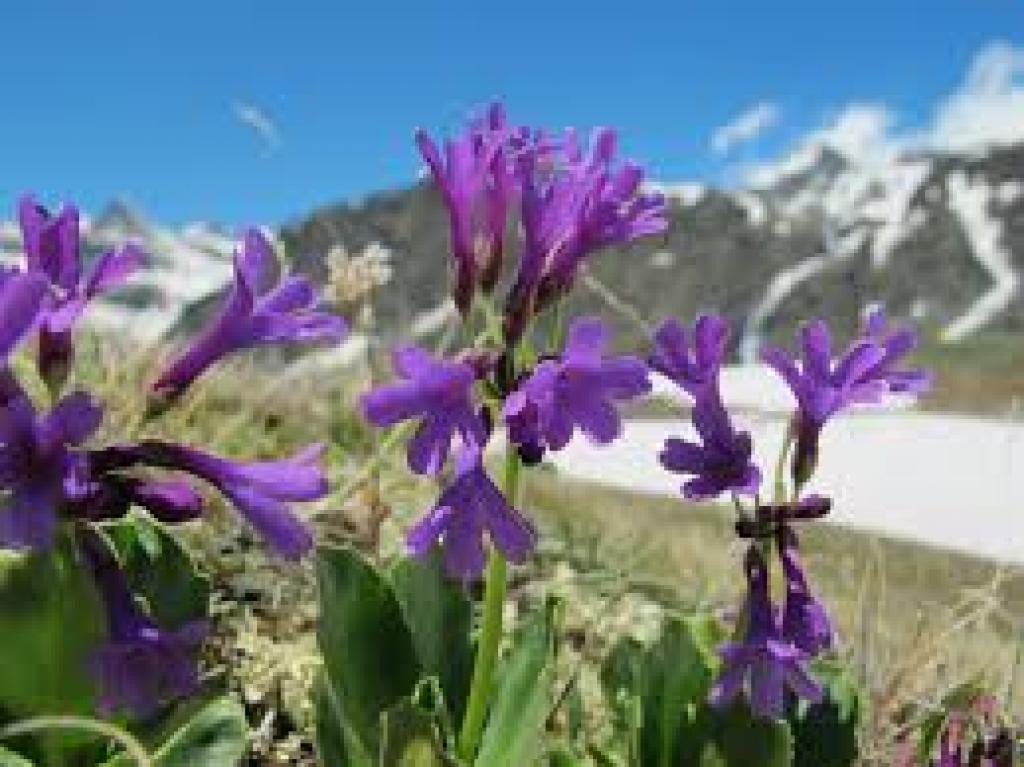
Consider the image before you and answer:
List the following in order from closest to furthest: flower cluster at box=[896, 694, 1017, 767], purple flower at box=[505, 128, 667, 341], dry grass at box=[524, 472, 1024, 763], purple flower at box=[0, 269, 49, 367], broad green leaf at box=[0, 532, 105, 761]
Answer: purple flower at box=[0, 269, 49, 367], purple flower at box=[505, 128, 667, 341], broad green leaf at box=[0, 532, 105, 761], flower cluster at box=[896, 694, 1017, 767], dry grass at box=[524, 472, 1024, 763]

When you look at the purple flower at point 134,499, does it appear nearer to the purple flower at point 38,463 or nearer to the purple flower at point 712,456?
the purple flower at point 38,463

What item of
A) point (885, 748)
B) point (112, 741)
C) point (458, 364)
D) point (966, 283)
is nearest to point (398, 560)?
point (112, 741)

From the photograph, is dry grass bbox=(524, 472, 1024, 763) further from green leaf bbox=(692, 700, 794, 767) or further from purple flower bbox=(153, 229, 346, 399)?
purple flower bbox=(153, 229, 346, 399)

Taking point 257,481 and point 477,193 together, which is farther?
point 477,193

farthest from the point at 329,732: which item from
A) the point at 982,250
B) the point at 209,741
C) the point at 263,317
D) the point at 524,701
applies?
the point at 982,250

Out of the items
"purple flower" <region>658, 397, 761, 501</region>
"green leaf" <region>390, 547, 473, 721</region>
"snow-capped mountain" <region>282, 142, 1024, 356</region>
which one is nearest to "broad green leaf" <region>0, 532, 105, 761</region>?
"green leaf" <region>390, 547, 473, 721</region>

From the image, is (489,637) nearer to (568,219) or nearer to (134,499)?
(568,219)
